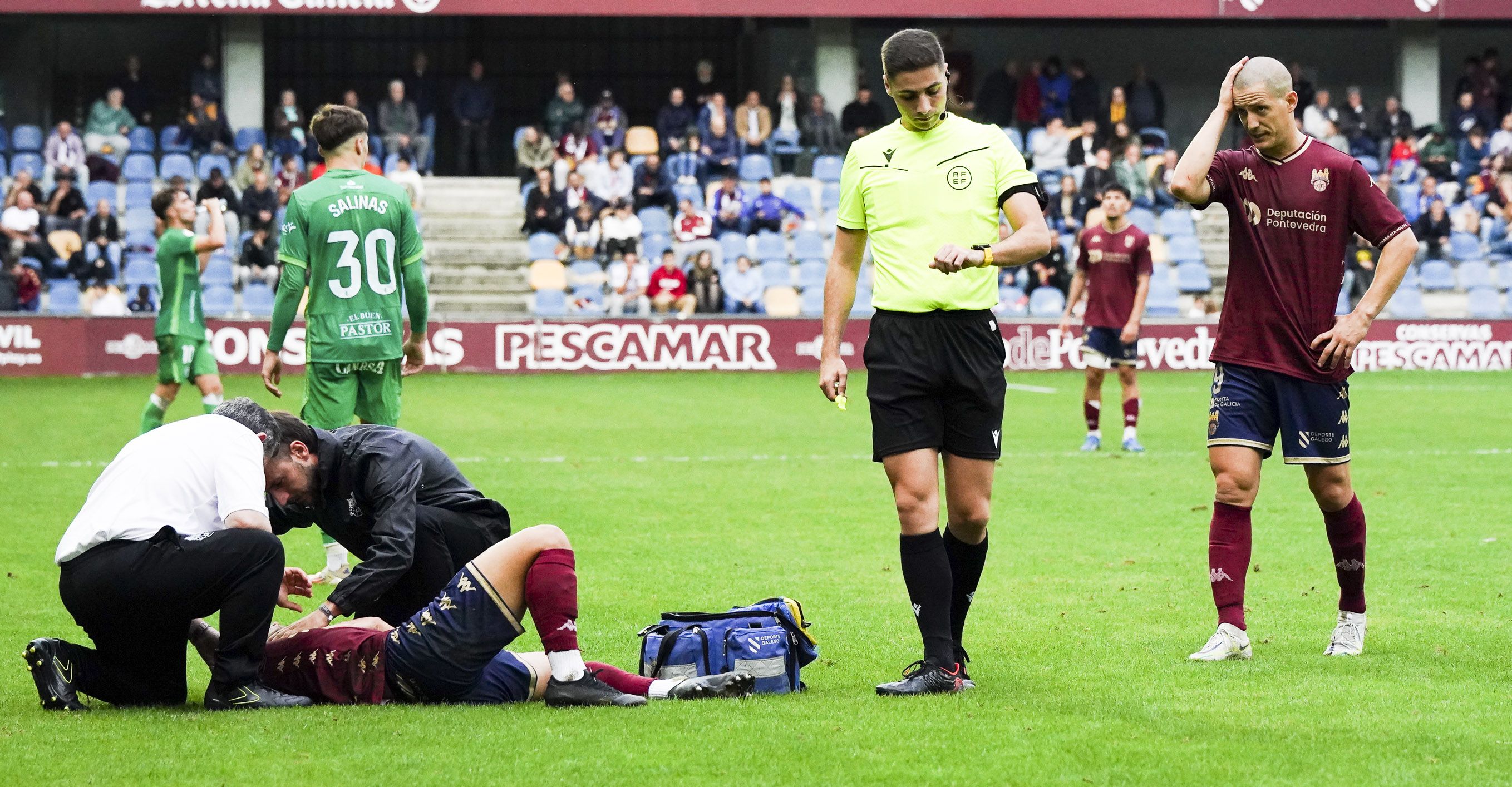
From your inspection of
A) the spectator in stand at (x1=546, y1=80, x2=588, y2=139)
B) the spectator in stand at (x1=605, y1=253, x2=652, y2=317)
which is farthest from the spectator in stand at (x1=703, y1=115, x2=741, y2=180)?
the spectator in stand at (x1=605, y1=253, x2=652, y2=317)

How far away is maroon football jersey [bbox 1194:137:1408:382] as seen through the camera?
642cm

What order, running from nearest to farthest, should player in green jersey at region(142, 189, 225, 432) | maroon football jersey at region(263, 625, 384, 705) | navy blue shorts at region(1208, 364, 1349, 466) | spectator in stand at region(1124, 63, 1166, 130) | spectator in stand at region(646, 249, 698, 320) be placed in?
maroon football jersey at region(263, 625, 384, 705)
navy blue shorts at region(1208, 364, 1349, 466)
player in green jersey at region(142, 189, 225, 432)
spectator in stand at region(646, 249, 698, 320)
spectator in stand at region(1124, 63, 1166, 130)

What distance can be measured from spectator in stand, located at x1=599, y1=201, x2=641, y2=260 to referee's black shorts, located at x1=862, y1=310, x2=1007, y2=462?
850 inches

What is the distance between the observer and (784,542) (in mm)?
9773

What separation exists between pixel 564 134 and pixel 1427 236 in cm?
1447

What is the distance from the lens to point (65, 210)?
26.0m

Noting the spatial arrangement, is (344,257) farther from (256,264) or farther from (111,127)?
(111,127)

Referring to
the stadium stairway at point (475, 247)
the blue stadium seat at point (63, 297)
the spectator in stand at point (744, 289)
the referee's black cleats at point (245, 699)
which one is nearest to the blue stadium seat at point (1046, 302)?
the spectator in stand at point (744, 289)

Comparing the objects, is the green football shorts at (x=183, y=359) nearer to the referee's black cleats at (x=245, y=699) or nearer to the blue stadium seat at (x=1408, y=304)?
the referee's black cleats at (x=245, y=699)

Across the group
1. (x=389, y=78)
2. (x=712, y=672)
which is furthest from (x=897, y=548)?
(x=389, y=78)

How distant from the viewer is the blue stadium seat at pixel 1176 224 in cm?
2969

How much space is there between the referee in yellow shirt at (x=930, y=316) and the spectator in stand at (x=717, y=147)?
2326cm

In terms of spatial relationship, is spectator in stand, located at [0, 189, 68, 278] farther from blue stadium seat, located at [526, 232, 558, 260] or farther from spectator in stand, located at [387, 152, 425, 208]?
blue stadium seat, located at [526, 232, 558, 260]

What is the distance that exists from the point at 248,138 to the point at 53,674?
24445mm
